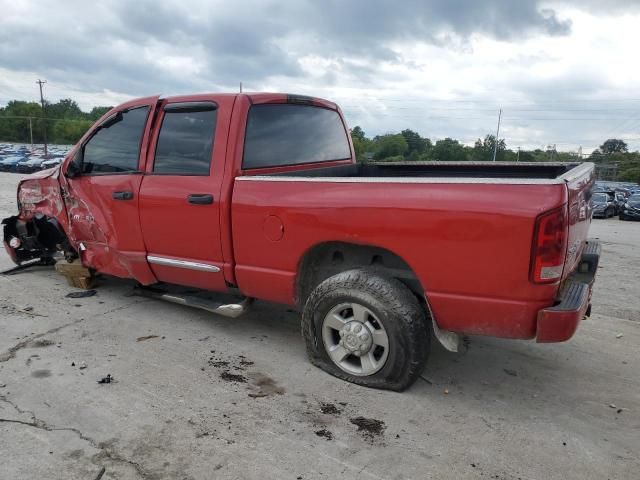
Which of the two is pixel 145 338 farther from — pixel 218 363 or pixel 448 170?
pixel 448 170

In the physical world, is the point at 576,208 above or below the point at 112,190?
above

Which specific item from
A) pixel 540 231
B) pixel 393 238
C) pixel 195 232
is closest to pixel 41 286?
pixel 195 232

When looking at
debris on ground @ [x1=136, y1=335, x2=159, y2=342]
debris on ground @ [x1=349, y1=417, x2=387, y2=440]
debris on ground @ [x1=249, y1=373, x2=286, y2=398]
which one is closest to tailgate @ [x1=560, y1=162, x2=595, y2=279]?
debris on ground @ [x1=349, y1=417, x2=387, y2=440]

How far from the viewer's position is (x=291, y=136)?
169 inches

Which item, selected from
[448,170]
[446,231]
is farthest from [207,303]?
[448,170]

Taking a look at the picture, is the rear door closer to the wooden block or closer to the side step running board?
the side step running board

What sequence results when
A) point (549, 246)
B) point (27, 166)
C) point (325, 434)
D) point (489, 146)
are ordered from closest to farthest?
point (549, 246)
point (325, 434)
point (27, 166)
point (489, 146)

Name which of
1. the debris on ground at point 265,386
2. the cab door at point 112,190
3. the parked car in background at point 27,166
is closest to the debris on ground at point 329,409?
the debris on ground at point 265,386

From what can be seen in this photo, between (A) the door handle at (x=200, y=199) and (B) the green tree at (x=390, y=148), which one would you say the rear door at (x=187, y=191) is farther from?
(B) the green tree at (x=390, y=148)

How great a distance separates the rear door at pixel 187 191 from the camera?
3.81 meters

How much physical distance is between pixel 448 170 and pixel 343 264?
6.25 ft

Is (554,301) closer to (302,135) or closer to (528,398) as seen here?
(528,398)

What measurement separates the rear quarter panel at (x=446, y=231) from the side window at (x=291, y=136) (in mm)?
553

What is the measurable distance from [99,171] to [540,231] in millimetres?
3843
